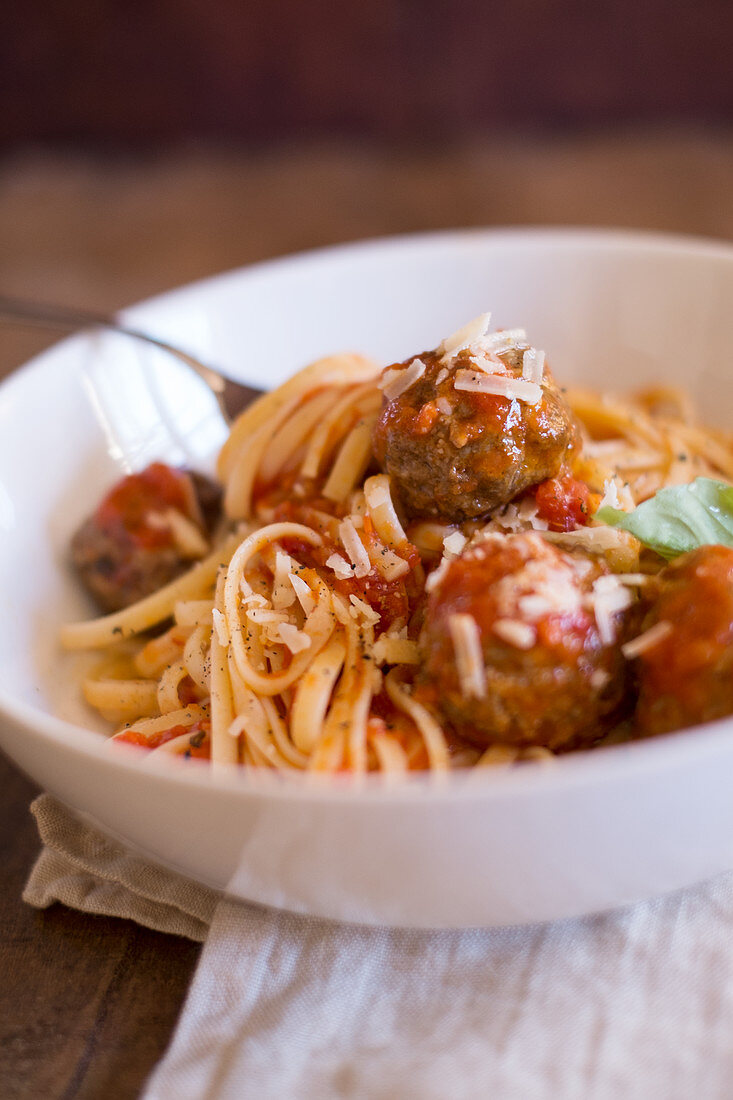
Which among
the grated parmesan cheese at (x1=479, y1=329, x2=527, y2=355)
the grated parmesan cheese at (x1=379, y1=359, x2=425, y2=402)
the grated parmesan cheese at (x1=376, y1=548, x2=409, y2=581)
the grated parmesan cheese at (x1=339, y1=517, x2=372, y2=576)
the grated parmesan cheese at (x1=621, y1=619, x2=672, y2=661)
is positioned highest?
the grated parmesan cheese at (x1=479, y1=329, x2=527, y2=355)

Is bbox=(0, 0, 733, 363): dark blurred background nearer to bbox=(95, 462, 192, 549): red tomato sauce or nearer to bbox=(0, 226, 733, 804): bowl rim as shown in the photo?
bbox=(95, 462, 192, 549): red tomato sauce

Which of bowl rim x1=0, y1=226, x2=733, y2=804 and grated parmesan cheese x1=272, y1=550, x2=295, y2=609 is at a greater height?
bowl rim x1=0, y1=226, x2=733, y2=804

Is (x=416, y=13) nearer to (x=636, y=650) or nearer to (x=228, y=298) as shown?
(x=228, y=298)

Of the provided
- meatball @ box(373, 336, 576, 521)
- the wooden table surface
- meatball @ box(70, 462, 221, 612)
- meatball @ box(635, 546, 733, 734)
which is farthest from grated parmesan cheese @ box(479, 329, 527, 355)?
the wooden table surface

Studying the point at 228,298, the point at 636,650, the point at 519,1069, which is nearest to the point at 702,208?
the point at 228,298

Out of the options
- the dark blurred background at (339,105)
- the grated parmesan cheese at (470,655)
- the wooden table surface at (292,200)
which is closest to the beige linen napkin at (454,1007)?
the grated parmesan cheese at (470,655)

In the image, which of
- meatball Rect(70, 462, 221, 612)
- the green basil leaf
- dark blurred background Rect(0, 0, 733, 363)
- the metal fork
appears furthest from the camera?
dark blurred background Rect(0, 0, 733, 363)
